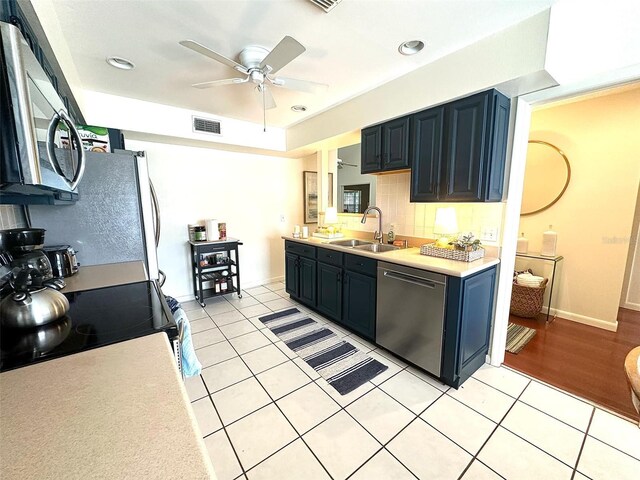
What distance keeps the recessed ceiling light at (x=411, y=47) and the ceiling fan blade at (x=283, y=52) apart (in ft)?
2.88

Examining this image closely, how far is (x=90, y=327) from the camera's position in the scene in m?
1.05

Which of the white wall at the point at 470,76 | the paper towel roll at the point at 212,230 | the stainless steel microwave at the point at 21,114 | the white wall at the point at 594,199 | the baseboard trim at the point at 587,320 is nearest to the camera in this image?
the stainless steel microwave at the point at 21,114

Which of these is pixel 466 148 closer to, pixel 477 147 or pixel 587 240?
pixel 477 147

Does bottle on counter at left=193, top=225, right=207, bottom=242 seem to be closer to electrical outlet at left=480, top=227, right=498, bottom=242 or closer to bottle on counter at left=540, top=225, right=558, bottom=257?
electrical outlet at left=480, top=227, right=498, bottom=242

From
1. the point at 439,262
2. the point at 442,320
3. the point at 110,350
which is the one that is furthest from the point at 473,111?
the point at 110,350

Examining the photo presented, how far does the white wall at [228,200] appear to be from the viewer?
347 centimetres

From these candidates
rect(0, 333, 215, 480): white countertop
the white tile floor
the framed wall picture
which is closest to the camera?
rect(0, 333, 215, 480): white countertop

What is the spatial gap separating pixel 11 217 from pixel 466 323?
3069 millimetres

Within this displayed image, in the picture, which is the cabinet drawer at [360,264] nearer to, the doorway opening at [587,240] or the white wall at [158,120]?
the doorway opening at [587,240]

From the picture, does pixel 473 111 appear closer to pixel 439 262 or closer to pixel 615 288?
pixel 439 262

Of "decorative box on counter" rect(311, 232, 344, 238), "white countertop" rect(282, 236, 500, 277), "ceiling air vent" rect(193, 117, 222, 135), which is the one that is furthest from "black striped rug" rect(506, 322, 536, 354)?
"ceiling air vent" rect(193, 117, 222, 135)

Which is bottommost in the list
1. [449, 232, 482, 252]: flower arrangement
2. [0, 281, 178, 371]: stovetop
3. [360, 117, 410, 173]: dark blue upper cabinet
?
[0, 281, 178, 371]: stovetop

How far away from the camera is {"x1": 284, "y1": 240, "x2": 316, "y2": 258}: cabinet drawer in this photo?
3137 mm

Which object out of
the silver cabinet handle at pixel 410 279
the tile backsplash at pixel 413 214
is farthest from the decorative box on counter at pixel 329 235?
the silver cabinet handle at pixel 410 279
